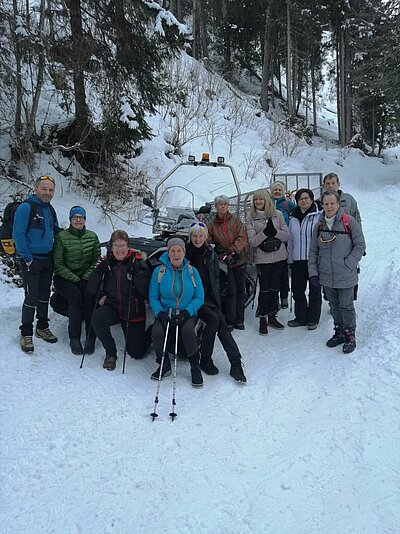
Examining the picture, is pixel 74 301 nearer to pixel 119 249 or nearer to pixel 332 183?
pixel 119 249

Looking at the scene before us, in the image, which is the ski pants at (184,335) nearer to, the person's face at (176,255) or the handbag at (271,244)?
the person's face at (176,255)

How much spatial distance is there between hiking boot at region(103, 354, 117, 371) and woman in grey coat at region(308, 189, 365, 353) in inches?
100

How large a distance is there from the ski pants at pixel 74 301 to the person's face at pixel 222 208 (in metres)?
1.97

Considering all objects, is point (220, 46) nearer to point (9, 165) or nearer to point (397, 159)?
point (397, 159)

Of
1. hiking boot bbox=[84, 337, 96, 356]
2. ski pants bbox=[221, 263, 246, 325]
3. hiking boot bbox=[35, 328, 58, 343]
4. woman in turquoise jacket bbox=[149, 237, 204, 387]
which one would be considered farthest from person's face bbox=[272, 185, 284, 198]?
hiking boot bbox=[35, 328, 58, 343]

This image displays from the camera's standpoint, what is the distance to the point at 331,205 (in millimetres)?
4887

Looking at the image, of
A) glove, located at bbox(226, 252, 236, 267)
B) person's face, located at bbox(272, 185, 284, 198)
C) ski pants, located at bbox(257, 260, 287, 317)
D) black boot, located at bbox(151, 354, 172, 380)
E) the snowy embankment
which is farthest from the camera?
person's face, located at bbox(272, 185, 284, 198)

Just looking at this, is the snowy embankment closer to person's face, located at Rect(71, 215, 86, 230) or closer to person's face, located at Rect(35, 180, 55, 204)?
person's face, located at Rect(71, 215, 86, 230)

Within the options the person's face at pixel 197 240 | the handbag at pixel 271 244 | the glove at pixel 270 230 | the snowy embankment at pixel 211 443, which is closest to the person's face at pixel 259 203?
the glove at pixel 270 230

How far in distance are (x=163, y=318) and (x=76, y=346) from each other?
4.17 feet

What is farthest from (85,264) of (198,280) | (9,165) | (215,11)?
(215,11)

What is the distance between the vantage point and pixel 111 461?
3434 millimetres

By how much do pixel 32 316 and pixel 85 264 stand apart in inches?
34.6

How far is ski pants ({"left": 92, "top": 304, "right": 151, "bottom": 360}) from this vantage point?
4973mm
